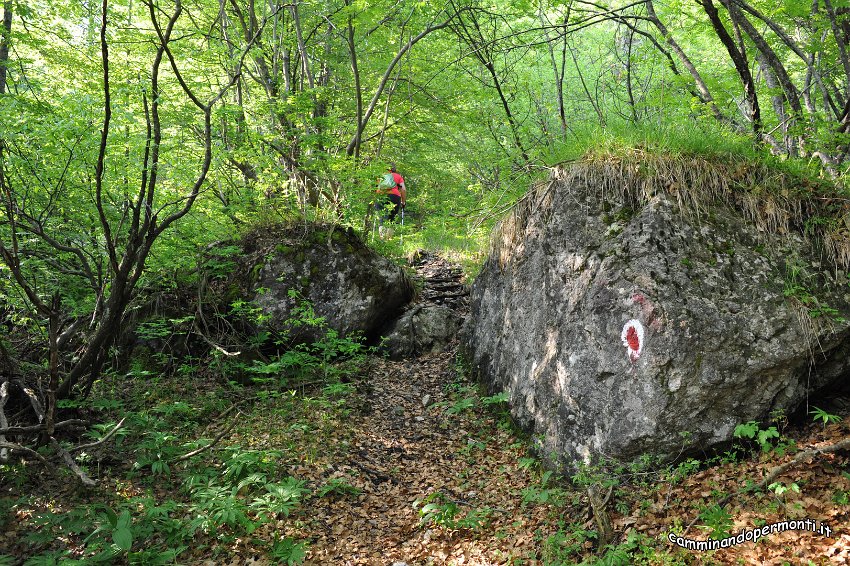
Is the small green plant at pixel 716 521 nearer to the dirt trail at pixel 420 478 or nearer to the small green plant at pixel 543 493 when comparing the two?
the small green plant at pixel 543 493

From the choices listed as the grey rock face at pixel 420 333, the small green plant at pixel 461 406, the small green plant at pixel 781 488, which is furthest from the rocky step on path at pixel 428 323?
the small green plant at pixel 781 488

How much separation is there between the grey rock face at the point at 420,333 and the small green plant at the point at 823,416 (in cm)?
471

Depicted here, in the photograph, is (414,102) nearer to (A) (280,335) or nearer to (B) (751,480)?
(A) (280,335)

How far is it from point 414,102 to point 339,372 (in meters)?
5.66

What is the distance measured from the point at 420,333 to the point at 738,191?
4652 mm

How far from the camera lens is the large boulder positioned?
13.2ft

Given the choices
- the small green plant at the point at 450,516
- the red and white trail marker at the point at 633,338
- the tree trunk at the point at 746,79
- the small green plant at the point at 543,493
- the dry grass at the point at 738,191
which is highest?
the tree trunk at the point at 746,79

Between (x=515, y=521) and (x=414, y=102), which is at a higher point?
(x=414, y=102)

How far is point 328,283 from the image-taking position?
296 inches

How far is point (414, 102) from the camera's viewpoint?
385 inches

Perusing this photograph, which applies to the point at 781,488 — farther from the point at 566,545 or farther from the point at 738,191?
the point at 738,191

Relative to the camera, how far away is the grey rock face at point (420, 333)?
7.75 metres

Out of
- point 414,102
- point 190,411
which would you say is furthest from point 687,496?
point 414,102

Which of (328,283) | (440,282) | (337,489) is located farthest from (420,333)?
(337,489)
